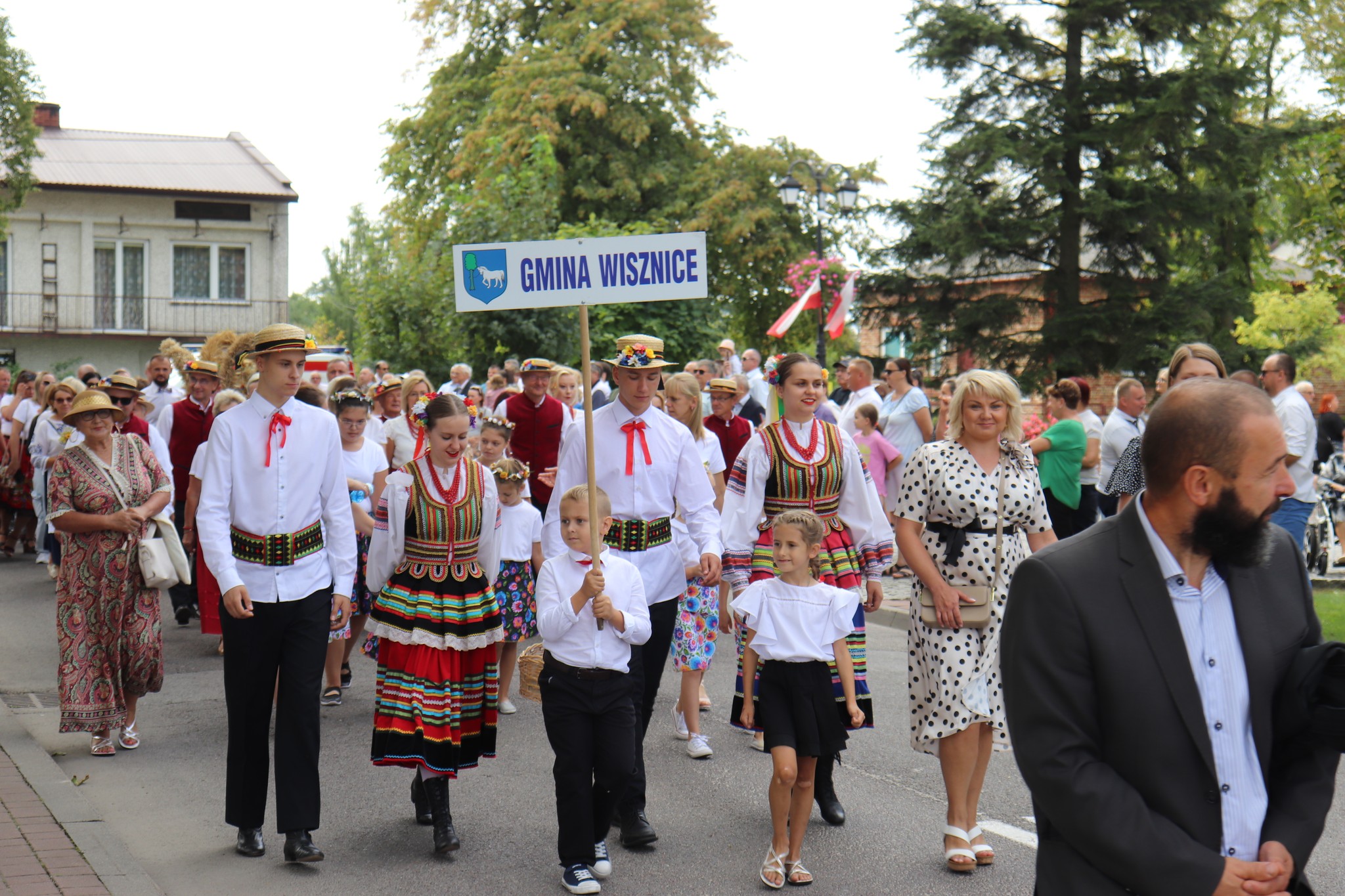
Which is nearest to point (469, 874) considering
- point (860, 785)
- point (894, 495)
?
point (860, 785)

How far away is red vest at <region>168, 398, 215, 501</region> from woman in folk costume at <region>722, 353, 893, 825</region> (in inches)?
247

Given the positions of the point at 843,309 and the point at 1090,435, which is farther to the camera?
the point at 843,309

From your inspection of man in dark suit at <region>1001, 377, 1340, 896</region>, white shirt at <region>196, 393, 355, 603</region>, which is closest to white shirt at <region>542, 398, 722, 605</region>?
white shirt at <region>196, 393, 355, 603</region>

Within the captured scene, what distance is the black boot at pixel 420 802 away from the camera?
598 cm

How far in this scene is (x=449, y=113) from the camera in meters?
38.6

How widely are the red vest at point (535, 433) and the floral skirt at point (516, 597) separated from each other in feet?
7.52

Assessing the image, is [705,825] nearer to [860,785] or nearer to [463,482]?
[860,785]

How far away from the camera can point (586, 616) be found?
5309mm

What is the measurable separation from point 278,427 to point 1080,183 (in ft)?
69.2

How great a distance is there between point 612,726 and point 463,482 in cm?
139

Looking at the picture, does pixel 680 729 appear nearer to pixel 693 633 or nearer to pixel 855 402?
pixel 693 633

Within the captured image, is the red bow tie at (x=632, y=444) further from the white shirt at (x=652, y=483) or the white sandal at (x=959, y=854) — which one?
the white sandal at (x=959, y=854)

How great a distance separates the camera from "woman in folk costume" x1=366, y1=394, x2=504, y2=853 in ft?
18.5

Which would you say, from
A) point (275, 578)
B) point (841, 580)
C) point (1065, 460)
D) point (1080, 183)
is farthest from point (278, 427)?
point (1080, 183)
